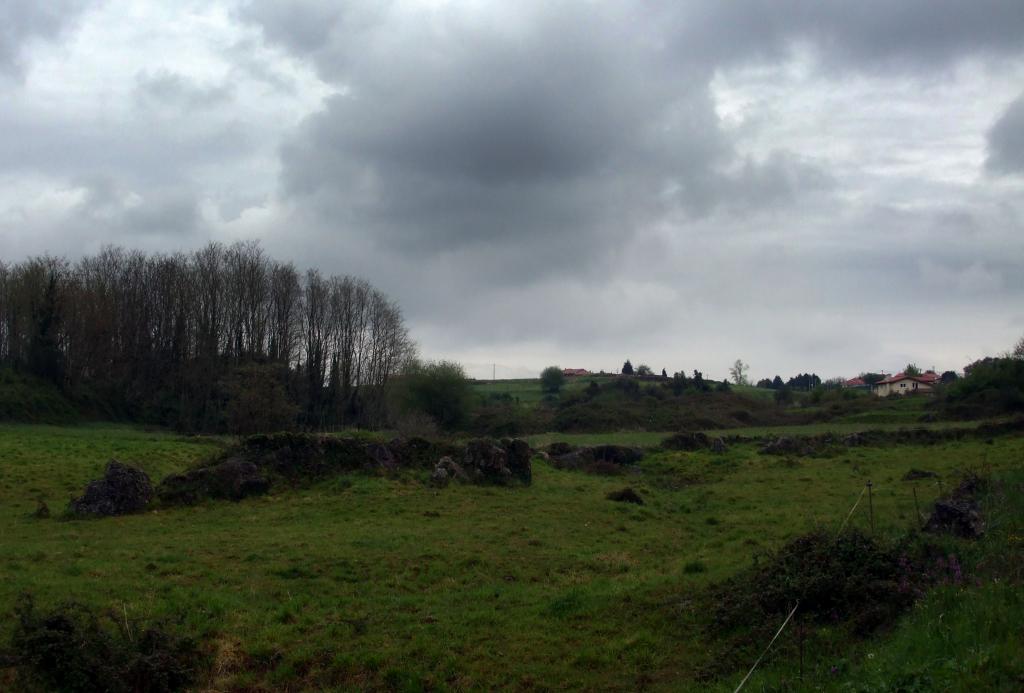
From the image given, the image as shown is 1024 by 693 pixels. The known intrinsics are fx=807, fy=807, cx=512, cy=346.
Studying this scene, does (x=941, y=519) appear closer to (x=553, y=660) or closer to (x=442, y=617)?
(x=553, y=660)

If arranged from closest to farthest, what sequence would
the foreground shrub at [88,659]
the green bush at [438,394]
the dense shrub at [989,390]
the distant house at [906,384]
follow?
the foreground shrub at [88,659] → the dense shrub at [989,390] → the green bush at [438,394] → the distant house at [906,384]

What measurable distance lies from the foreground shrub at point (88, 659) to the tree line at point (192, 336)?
56.8m

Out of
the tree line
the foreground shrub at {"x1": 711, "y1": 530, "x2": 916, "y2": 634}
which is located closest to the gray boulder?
the foreground shrub at {"x1": 711, "y1": 530, "x2": 916, "y2": 634}

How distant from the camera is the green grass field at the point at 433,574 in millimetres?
11148

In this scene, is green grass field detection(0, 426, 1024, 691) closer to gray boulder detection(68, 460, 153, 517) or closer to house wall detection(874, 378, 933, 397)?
gray boulder detection(68, 460, 153, 517)

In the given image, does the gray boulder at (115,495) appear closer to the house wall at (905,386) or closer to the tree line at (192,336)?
the tree line at (192,336)

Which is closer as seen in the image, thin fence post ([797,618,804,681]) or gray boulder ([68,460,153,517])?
thin fence post ([797,618,804,681])

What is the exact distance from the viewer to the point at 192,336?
253 ft

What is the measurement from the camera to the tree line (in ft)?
232

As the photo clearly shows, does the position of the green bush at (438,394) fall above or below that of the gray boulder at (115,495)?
above

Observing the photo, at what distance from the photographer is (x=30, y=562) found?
16.0 meters

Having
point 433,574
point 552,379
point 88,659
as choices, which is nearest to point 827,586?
point 433,574

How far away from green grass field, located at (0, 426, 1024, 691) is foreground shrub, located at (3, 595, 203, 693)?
19.0 inches

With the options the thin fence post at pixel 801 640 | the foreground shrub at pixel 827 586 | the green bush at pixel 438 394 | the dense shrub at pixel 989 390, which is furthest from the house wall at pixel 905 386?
the thin fence post at pixel 801 640
